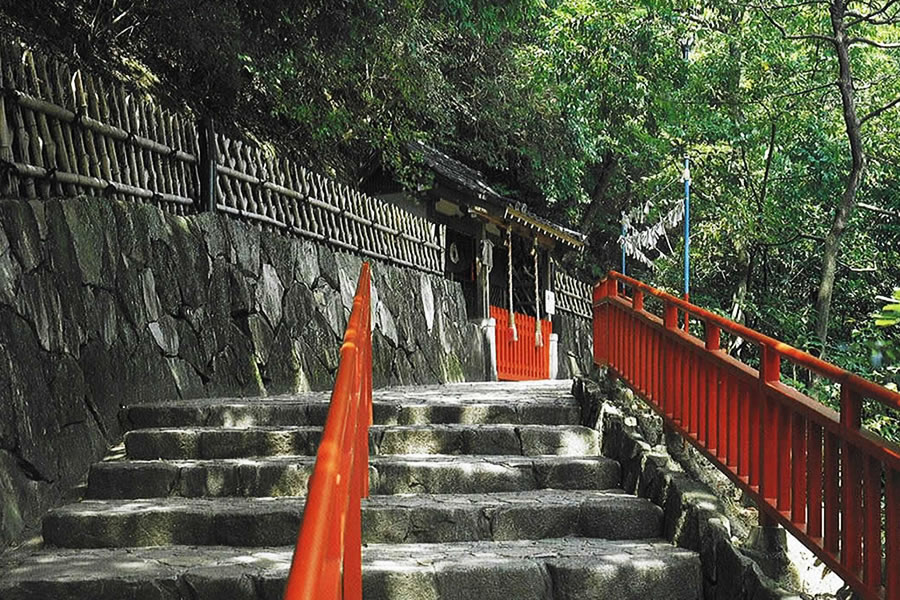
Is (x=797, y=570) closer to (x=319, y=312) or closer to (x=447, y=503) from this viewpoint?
(x=447, y=503)

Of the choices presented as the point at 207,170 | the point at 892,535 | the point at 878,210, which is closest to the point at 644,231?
the point at 878,210

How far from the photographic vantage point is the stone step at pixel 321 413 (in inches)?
287

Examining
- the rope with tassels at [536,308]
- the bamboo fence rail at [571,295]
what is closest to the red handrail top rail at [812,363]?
the rope with tassels at [536,308]

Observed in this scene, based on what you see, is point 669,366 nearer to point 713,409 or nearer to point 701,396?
point 701,396

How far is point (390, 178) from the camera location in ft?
57.9

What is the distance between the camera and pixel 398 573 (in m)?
4.76

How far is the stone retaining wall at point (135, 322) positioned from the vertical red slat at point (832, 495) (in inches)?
151

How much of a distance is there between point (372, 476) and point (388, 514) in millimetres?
683

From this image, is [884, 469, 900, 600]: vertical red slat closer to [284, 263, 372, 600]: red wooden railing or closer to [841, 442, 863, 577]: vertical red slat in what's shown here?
[841, 442, 863, 577]: vertical red slat

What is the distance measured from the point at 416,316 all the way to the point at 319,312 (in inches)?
112

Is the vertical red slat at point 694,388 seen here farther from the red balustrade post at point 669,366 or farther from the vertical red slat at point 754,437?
the vertical red slat at point 754,437

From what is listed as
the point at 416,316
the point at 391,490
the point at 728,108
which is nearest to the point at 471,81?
the point at 728,108

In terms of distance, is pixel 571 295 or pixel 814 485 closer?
pixel 814 485

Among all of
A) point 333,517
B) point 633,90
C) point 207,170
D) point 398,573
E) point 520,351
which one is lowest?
point 398,573
